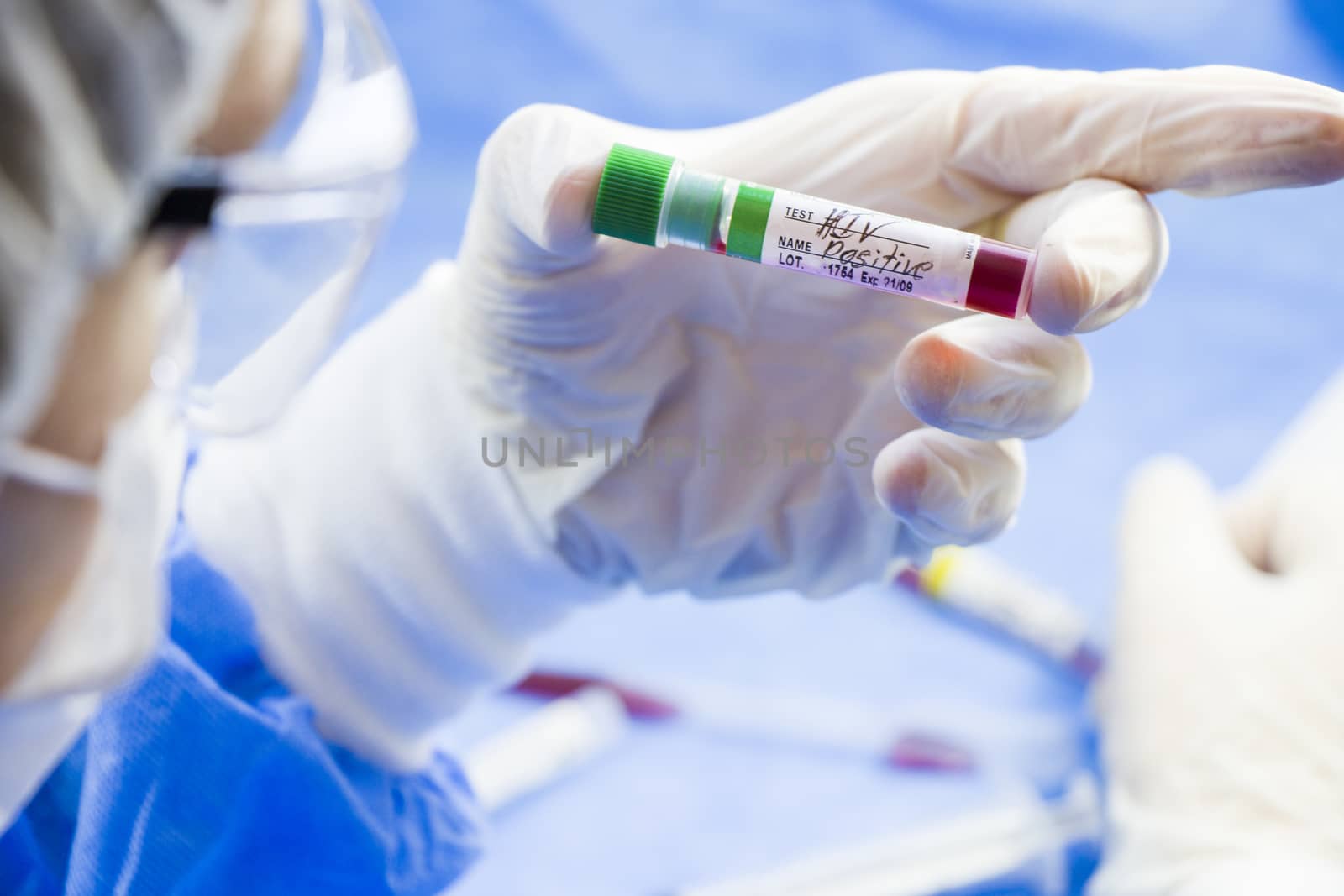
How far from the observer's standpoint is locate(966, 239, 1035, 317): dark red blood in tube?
1.92ft

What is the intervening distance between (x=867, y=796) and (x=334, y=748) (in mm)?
629

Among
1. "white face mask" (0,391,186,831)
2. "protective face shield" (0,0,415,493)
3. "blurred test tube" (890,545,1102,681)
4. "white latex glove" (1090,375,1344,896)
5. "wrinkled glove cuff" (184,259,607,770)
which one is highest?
"protective face shield" (0,0,415,493)

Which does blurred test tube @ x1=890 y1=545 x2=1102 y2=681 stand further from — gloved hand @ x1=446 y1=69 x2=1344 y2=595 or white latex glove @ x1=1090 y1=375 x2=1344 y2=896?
gloved hand @ x1=446 y1=69 x2=1344 y2=595

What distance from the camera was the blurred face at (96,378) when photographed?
471 mm

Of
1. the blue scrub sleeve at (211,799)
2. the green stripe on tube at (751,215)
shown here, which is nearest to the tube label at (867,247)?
the green stripe on tube at (751,215)

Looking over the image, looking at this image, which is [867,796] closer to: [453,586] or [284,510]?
[453,586]

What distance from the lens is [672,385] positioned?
85cm

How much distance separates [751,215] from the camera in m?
0.61

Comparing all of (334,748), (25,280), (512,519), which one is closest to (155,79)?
(25,280)

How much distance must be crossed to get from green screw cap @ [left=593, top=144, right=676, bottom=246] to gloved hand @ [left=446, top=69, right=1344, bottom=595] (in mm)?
17

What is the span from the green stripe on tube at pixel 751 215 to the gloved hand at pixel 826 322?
0.31ft

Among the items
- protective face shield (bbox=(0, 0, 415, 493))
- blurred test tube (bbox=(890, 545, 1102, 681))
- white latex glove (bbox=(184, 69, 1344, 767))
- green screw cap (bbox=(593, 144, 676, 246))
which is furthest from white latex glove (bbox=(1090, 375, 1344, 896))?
protective face shield (bbox=(0, 0, 415, 493))

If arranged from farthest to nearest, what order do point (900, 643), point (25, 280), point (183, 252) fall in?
point (900, 643), point (183, 252), point (25, 280)

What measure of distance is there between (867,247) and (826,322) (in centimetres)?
19
